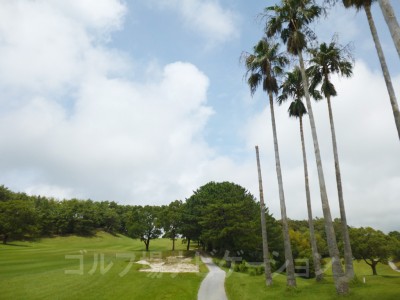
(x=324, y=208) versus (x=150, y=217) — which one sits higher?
(x=150, y=217)

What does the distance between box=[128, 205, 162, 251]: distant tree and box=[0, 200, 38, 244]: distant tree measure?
1137 inches

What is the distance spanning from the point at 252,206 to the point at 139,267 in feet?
103

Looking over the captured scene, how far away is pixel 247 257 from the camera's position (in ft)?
221

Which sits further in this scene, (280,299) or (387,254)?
(387,254)

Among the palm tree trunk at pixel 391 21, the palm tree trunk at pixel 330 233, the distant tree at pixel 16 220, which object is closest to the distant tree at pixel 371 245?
the palm tree trunk at pixel 330 233

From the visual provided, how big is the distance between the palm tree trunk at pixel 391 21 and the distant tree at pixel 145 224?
72306 millimetres

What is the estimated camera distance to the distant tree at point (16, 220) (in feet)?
276

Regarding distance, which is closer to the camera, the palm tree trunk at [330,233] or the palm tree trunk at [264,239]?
the palm tree trunk at [330,233]

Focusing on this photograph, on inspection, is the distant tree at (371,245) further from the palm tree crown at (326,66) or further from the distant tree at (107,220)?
the distant tree at (107,220)

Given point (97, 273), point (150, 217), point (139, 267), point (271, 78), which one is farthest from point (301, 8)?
point (150, 217)

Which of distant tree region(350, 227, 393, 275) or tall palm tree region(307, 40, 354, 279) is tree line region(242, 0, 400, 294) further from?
distant tree region(350, 227, 393, 275)

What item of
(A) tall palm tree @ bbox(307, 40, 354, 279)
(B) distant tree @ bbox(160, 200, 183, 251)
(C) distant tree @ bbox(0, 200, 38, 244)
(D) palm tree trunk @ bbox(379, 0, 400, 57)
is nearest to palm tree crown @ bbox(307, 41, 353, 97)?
(A) tall palm tree @ bbox(307, 40, 354, 279)

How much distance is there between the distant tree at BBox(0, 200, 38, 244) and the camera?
84062 mm

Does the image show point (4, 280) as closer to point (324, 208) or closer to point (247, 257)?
point (324, 208)
